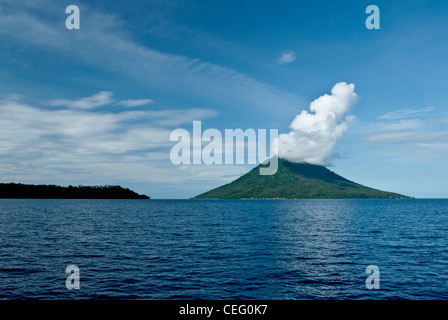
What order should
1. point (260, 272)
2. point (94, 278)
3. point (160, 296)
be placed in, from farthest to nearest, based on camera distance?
point (260, 272) < point (94, 278) < point (160, 296)

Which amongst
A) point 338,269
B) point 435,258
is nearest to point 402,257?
point 435,258

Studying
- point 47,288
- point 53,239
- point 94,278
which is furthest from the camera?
point 53,239

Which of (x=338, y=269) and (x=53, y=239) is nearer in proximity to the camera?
(x=338, y=269)

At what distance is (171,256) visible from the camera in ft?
142

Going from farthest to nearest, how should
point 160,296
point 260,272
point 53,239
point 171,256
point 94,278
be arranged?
point 53,239 < point 171,256 < point 260,272 < point 94,278 < point 160,296
